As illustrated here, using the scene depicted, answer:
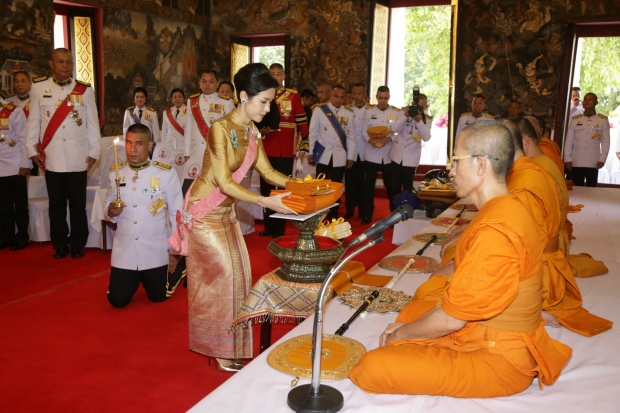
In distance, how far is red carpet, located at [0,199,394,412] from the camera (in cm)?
314

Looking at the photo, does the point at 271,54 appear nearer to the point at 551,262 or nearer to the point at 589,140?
the point at 589,140

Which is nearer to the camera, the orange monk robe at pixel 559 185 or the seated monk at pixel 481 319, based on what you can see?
the seated monk at pixel 481 319

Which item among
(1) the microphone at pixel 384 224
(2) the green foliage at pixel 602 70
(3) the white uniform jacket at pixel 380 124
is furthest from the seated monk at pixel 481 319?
(2) the green foliage at pixel 602 70

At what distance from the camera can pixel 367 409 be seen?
200cm

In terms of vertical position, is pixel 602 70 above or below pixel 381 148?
above

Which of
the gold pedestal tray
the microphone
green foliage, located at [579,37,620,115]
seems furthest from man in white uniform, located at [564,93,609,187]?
the microphone

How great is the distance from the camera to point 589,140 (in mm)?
9680

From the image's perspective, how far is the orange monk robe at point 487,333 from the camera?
6.36 feet

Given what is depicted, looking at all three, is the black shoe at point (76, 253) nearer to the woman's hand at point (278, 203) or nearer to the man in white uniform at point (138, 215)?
the man in white uniform at point (138, 215)

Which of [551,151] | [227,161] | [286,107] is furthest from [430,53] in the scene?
[227,161]

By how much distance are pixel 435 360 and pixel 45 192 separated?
595cm

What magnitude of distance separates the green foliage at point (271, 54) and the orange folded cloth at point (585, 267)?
32.9ft

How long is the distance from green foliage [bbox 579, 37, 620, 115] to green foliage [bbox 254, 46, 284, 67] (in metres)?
6.02

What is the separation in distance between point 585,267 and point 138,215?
3.11 meters
